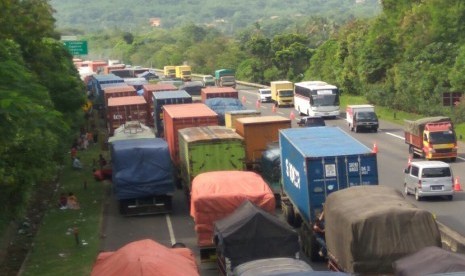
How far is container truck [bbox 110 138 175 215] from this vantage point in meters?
34.9

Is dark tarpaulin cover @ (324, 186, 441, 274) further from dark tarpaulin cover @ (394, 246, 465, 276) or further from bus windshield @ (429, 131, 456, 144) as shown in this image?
bus windshield @ (429, 131, 456, 144)

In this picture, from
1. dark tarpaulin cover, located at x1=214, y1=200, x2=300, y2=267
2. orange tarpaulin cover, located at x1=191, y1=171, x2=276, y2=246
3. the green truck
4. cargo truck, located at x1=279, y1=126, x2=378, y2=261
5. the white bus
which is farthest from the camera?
the white bus

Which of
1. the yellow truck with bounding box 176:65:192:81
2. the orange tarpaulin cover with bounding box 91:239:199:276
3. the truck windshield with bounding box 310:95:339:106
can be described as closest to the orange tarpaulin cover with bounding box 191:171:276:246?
the orange tarpaulin cover with bounding box 91:239:199:276

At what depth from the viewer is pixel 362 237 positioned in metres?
21.3

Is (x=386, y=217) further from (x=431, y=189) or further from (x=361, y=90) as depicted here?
(x=361, y=90)

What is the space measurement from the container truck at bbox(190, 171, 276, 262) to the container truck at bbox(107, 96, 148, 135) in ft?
90.6

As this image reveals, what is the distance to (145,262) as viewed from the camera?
784 inches

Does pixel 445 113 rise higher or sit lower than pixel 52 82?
lower

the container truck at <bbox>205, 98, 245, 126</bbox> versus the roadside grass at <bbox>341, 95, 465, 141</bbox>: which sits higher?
the container truck at <bbox>205, 98, 245, 126</bbox>

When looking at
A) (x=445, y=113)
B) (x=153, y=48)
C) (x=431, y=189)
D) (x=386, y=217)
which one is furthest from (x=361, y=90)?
(x=153, y=48)

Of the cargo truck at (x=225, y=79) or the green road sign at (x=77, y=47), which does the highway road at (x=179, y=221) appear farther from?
the cargo truck at (x=225, y=79)

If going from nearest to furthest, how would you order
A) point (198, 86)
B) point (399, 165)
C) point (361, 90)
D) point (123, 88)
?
point (399, 165) → point (123, 88) → point (361, 90) → point (198, 86)

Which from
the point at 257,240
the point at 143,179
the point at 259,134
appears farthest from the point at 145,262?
the point at 259,134

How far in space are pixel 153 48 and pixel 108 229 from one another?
162 metres
